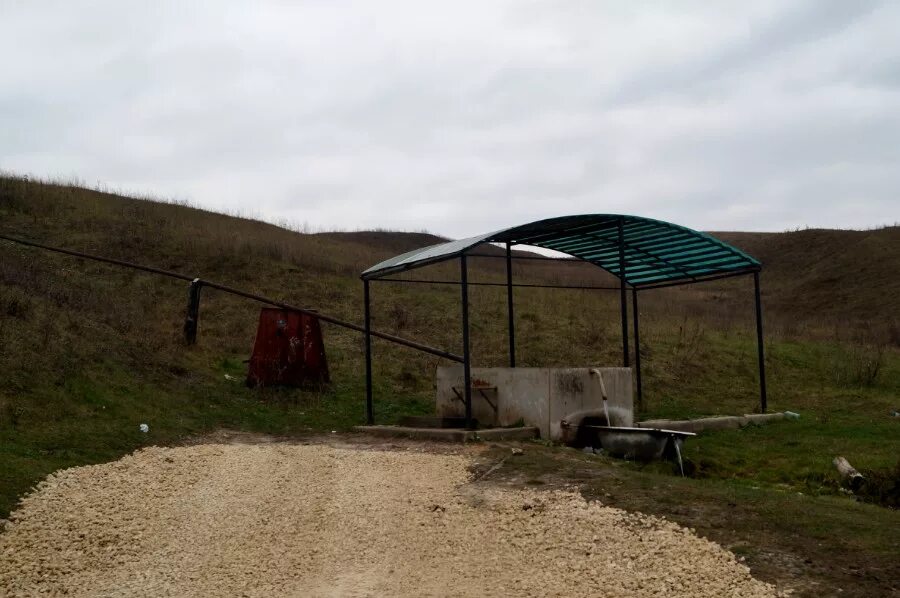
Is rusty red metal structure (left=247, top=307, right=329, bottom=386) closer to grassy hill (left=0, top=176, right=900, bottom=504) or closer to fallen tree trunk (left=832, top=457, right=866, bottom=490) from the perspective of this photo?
grassy hill (left=0, top=176, right=900, bottom=504)

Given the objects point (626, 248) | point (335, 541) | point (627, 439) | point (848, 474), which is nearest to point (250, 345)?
point (626, 248)

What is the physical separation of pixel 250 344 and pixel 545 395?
30.3 ft

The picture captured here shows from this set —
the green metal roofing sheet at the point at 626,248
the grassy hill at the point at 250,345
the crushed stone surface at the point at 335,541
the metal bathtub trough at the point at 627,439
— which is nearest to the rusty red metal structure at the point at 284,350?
the grassy hill at the point at 250,345

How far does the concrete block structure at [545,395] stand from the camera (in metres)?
11.0

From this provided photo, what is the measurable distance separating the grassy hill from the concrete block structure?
4.45ft

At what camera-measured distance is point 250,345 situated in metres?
18.4

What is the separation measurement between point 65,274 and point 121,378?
401 inches

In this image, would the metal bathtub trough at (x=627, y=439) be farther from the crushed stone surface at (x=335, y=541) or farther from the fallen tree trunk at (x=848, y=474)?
the crushed stone surface at (x=335, y=541)

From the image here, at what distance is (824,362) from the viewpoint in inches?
834

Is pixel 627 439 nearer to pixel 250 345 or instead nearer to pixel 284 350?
pixel 284 350

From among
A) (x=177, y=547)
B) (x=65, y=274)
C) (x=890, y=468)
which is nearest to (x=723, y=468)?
(x=890, y=468)

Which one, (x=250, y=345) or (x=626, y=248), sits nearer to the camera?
(x=626, y=248)

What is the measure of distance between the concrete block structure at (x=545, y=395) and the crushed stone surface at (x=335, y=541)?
8.51 feet

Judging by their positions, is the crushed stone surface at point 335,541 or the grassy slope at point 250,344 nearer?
the crushed stone surface at point 335,541
